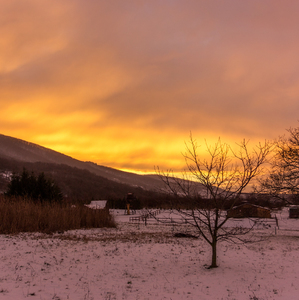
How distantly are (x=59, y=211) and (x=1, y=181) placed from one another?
118 m

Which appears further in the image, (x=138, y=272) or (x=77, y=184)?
(x=77, y=184)

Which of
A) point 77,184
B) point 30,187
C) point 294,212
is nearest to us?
point 30,187

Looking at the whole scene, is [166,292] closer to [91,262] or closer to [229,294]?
[229,294]

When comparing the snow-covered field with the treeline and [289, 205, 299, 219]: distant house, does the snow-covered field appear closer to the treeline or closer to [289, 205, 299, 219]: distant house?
[289, 205, 299, 219]: distant house

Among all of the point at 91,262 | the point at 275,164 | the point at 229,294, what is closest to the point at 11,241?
the point at 91,262

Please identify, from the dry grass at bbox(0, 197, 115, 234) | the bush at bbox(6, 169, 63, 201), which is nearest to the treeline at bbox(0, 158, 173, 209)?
the bush at bbox(6, 169, 63, 201)

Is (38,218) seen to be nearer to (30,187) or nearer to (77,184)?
(30,187)

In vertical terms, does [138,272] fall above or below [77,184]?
below

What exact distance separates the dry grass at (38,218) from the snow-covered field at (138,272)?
4254 mm

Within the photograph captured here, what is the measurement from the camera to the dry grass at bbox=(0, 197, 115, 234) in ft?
58.5

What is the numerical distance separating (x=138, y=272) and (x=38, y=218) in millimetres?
12035

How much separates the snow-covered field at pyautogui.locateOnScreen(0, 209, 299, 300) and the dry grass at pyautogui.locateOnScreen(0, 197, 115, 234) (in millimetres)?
4254

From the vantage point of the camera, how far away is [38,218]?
1919 centimetres

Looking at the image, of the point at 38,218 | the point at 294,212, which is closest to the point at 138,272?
the point at 38,218
